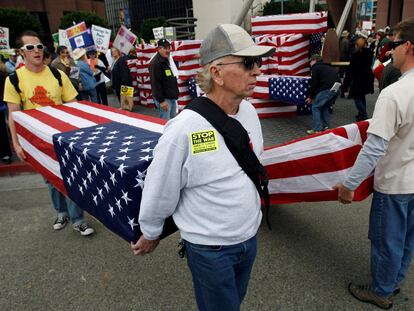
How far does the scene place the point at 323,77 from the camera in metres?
7.09

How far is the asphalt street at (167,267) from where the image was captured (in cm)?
278

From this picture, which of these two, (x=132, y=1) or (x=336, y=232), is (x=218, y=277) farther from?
(x=132, y=1)

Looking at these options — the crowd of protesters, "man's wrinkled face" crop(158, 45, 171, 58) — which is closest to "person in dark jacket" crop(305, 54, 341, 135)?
"man's wrinkled face" crop(158, 45, 171, 58)

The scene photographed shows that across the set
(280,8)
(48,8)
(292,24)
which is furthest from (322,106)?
(48,8)

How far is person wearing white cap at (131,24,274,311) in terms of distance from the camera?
1.56m

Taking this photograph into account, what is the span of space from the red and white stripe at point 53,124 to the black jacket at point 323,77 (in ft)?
16.2

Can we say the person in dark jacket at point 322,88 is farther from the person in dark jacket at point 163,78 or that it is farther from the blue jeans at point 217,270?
the blue jeans at point 217,270

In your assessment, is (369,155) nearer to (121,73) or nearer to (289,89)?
(289,89)

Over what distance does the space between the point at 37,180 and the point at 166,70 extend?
3067mm

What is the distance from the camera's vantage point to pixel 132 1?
10144 centimetres

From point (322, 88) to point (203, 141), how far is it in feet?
20.4

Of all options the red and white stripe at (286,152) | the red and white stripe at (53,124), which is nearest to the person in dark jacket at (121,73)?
the red and white stripe at (53,124)

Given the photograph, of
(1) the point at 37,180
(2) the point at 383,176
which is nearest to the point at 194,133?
(2) the point at 383,176

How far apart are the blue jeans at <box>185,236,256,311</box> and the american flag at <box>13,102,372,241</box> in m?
0.45
